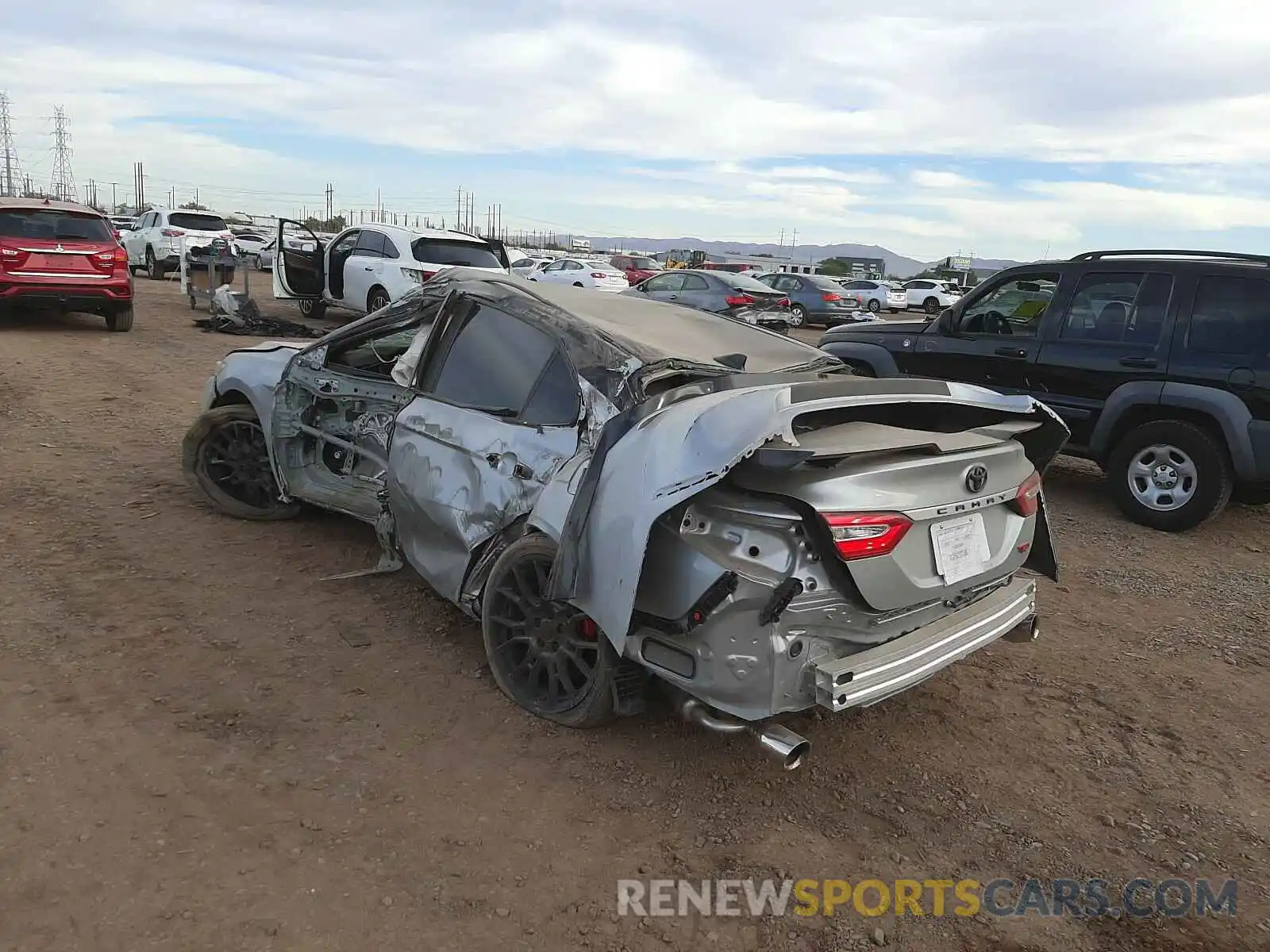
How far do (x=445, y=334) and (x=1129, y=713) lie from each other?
350 centimetres

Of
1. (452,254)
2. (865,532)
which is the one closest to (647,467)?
(865,532)

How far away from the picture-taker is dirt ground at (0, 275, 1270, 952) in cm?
258

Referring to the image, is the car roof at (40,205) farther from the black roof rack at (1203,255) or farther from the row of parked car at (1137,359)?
the black roof rack at (1203,255)

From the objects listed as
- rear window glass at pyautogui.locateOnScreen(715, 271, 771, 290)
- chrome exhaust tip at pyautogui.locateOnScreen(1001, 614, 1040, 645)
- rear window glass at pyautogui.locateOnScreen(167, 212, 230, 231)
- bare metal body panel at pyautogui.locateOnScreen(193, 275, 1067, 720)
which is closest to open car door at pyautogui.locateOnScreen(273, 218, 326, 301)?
rear window glass at pyautogui.locateOnScreen(167, 212, 230, 231)

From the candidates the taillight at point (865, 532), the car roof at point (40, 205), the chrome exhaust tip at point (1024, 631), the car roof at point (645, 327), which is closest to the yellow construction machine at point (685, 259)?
the car roof at point (40, 205)

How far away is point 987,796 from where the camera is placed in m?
3.27

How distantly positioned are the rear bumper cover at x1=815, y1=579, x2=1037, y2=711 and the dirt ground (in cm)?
53

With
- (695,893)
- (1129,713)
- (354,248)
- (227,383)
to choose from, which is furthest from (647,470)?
(354,248)

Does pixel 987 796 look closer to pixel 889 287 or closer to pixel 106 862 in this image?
pixel 106 862

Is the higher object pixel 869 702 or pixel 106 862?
pixel 869 702

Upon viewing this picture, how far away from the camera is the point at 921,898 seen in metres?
2.75

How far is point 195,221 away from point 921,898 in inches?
908

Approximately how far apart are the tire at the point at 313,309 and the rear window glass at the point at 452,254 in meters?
2.81

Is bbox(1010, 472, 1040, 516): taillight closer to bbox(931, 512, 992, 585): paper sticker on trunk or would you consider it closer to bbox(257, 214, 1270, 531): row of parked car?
bbox(931, 512, 992, 585): paper sticker on trunk
